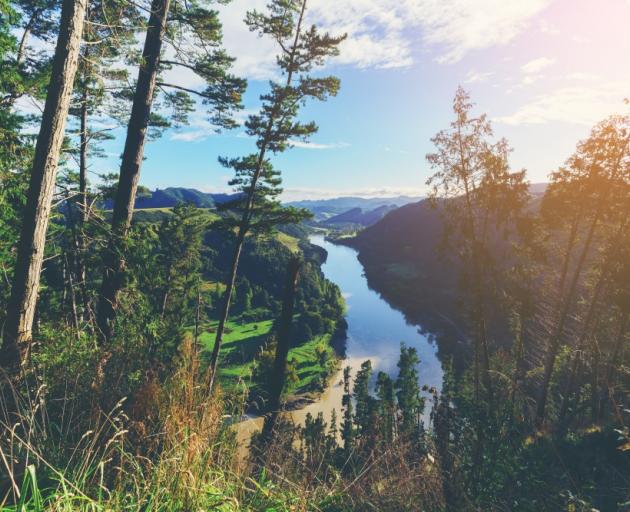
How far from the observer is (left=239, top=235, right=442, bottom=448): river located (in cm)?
6133

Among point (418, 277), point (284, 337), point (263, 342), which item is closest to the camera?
point (284, 337)

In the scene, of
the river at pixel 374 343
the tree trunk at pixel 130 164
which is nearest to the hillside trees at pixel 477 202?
the tree trunk at pixel 130 164

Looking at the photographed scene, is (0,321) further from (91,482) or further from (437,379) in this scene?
(437,379)

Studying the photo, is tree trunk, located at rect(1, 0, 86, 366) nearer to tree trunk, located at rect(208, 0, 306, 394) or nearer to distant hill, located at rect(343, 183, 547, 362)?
tree trunk, located at rect(208, 0, 306, 394)

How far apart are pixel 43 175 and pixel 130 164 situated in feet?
8.24

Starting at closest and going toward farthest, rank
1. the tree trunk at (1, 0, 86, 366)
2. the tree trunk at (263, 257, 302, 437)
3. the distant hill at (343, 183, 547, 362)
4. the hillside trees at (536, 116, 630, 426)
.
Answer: the tree trunk at (1, 0, 86, 366) → the tree trunk at (263, 257, 302, 437) → the hillside trees at (536, 116, 630, 426) → the distant hill at (343, 183, 547, 362)

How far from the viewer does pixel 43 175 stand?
14.1 ft

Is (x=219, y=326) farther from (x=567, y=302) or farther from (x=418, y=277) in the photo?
(x=418, y=277)

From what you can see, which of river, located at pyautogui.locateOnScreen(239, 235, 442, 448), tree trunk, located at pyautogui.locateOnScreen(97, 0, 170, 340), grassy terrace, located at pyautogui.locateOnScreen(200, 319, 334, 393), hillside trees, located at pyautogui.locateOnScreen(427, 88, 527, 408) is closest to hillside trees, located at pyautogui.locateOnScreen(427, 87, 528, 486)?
hillside trees, located at pyautogui.locateOnScreen(427, 88, 527, 408)

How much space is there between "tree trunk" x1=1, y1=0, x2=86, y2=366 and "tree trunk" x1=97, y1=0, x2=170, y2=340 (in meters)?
2.22

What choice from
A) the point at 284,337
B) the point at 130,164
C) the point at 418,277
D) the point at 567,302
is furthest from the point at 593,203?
the point at 418,277

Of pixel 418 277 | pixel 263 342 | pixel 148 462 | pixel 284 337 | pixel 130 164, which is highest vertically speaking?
pixel 130 164

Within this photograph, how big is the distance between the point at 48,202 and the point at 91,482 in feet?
11.2

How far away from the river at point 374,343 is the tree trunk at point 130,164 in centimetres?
3672
